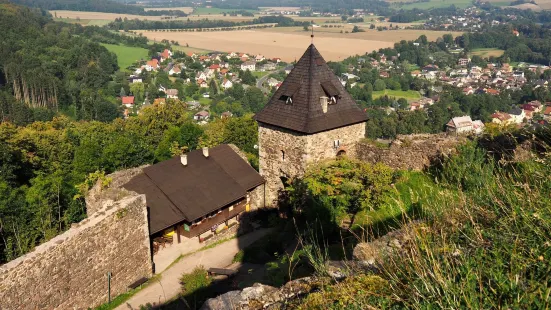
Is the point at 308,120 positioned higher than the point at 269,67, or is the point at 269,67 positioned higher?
the point at 308,120

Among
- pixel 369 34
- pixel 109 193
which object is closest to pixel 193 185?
pixel 109 193

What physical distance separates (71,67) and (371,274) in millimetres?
107673

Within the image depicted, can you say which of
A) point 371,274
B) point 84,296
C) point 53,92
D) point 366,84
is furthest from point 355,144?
point 366,84

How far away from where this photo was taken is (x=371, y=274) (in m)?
4.62

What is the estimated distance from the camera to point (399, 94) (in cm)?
10912

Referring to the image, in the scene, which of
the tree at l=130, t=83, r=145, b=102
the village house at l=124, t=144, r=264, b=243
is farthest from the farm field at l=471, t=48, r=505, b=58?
the village house at l=124, t=144, r=264, b=243

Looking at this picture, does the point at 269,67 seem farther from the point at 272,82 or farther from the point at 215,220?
the point at 215,220

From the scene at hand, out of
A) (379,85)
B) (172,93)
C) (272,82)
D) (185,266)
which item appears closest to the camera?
(185,266)

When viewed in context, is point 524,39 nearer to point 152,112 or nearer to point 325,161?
point 152,112

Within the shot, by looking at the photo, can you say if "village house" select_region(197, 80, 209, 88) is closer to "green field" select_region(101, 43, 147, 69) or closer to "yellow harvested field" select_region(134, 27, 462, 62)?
"green field" select_region(101, 43, 147, 69)

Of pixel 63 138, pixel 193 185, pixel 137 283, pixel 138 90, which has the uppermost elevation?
pixel 193 185

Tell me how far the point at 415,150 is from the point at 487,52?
15689 centimetres

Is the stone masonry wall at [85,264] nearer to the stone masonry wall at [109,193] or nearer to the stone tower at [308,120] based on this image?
the stone masonry wall at [109,193]

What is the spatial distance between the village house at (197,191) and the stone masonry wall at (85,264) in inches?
61.4
